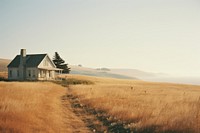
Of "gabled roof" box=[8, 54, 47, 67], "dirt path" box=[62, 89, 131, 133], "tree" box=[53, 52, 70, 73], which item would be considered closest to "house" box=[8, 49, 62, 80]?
"gabled roof" box=[8, 54, 47, 67]

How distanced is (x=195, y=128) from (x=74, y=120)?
592 cm

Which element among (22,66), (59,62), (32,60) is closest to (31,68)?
(32,60)

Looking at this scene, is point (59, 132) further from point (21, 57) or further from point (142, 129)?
point (21, 57)

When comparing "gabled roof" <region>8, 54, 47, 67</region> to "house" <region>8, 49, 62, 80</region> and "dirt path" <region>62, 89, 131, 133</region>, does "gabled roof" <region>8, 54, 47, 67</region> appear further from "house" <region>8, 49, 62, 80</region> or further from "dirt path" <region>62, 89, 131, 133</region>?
"dirt path" <region>62, 89, 131, 133</region>

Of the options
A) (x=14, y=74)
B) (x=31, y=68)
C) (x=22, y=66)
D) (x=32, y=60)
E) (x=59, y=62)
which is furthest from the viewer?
(x=59, y=62)

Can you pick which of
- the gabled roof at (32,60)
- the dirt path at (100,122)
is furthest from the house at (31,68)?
the dirt path at (100,122)

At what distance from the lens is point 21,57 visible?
57750mm

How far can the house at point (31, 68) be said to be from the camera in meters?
55.7

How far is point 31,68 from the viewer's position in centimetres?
5609

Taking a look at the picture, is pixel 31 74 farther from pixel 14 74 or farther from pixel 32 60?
pixel 14 74

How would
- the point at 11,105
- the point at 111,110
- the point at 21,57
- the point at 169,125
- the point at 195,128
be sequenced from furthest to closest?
the point at 21,57 < the point at 111,110 < the point at 11,105 < the point at 169,125 < the point at 195,128

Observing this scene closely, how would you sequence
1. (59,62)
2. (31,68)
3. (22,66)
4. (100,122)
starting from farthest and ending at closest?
1. (59,62)
2. (22,66)
3. (31,68)
4. (100,122)

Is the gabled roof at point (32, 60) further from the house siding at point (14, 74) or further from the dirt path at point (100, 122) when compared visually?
the dirt path at point (100, 122)

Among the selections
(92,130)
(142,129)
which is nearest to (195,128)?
(142,129)
